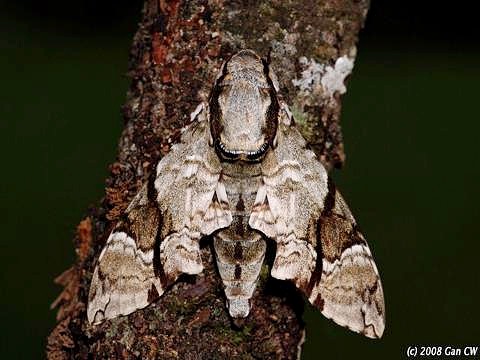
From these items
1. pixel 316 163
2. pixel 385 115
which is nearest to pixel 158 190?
pixel 316 163

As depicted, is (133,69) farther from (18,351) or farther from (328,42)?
(18,351)

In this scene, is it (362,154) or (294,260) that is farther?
(362,154)

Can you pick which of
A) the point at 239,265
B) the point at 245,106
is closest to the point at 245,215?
the point at 239,265

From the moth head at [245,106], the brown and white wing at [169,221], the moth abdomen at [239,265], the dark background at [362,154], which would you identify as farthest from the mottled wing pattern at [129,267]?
the dark background at [362,154]

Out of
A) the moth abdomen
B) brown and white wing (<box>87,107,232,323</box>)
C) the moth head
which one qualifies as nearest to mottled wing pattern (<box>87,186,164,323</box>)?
brown and white wing (<box>87,107,232,323</box>)

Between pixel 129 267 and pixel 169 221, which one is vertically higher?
Result: pixel 169 221

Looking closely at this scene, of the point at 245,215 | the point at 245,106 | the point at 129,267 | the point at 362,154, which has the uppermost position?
the point at 245,106

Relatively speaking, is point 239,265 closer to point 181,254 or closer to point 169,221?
point 181,254

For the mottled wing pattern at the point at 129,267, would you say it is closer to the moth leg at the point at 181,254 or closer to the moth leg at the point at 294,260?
the moth leg at the point at 181,254
